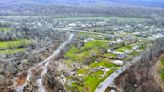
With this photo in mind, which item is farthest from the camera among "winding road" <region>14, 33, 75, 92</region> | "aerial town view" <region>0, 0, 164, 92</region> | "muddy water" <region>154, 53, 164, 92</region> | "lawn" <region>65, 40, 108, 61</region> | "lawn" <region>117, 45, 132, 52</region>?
"lawn" <region>117, 45, 132, 52</region>

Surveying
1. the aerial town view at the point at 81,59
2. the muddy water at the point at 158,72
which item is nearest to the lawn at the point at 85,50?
the aerial town view at the point at 81,59

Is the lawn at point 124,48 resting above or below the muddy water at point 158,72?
below

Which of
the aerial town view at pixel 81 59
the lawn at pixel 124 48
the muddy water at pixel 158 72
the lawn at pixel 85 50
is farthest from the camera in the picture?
the lawn at pixel 124 48

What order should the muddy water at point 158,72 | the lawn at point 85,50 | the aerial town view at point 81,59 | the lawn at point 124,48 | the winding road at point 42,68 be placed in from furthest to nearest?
1. the lawn at point 124,48
2. the lawn at point 85,50
3. the muddy water at point 158,72
4. the aerial town view at point 81,59
5. the winding road at point 42,68

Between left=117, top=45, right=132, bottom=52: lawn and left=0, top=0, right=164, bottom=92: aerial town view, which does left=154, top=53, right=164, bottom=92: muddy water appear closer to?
left=0, top=0, right=164, bottom=92: aerial town view

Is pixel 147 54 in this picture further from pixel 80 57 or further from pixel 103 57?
pixel 80 57

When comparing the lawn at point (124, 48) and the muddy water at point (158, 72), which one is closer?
the muddy water at point (158, 72)

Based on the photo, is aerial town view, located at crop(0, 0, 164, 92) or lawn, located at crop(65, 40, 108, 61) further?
lawn, located at crop(65, 40, 108, 61)

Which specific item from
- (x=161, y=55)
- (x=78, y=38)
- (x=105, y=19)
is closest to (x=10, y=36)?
→ (x=78, y=38)

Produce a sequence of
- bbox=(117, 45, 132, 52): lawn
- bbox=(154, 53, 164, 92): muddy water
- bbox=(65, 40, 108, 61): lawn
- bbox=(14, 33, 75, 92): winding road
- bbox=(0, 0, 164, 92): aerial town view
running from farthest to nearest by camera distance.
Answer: bbox=(117, 45, 132, 52): lawn < bbox=(65, 40, 108, 61): lawn < bbox=(154, 53, 164, 92): muddy water < bbox=(0, 0, 164, 92): aerial town view < bbox=(14, 33, 75, 92): winding road

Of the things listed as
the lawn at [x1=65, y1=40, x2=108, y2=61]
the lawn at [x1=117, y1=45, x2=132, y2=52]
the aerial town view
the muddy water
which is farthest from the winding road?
the muddy water

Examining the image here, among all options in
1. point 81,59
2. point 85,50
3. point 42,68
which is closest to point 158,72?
point 81,59

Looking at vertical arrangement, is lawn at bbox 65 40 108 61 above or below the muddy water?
below

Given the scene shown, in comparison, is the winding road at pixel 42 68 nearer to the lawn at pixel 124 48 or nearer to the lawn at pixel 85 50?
the lawn at pixel 85 50
